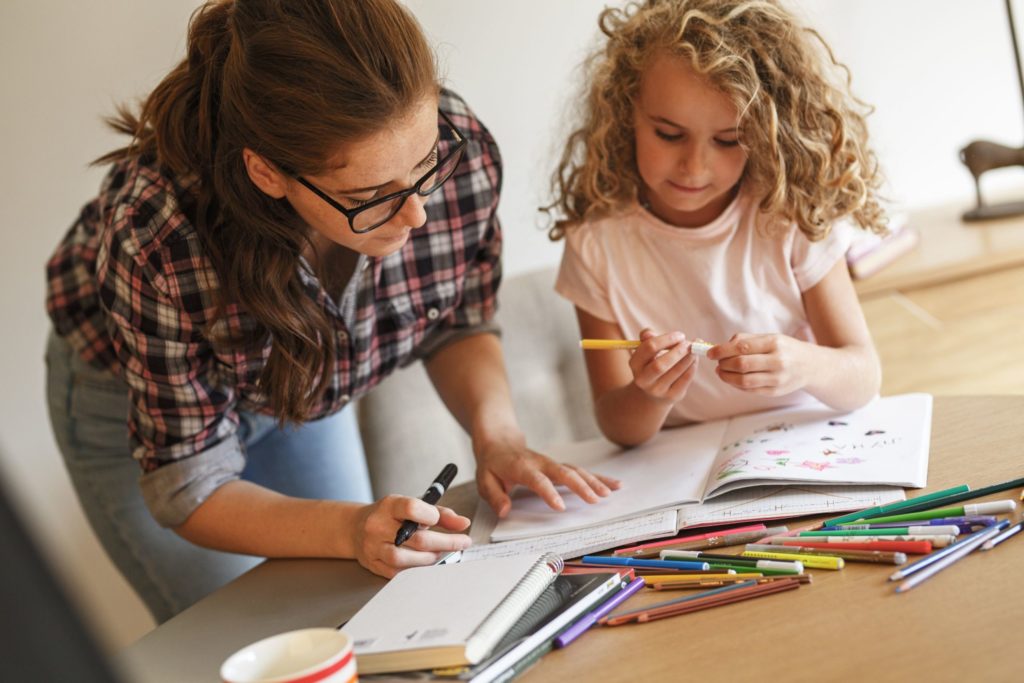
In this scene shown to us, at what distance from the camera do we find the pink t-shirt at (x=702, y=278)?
144 centimetres

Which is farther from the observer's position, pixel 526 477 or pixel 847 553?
pixel 526 477

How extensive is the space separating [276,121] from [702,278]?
2.30 ft

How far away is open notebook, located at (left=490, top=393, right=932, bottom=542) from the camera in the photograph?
106 centimetres

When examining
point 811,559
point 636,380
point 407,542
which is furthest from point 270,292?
point 811,559

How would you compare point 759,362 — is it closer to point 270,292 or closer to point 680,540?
point 680,540

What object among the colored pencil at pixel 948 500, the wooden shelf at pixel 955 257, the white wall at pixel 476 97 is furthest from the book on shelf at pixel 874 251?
the colored pencil at pixel 948 500

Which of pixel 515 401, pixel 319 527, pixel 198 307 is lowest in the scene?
pixel 515 401

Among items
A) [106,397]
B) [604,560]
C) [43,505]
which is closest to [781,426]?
[604,560]

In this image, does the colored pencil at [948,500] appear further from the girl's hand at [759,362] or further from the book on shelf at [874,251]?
the book on shelf at [874,251]

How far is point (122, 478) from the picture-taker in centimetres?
149

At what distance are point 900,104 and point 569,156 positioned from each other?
3.30 feet

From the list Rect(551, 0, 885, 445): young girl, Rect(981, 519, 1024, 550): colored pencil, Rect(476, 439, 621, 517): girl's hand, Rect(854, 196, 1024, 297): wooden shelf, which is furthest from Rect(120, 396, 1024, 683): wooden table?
Rect(854, 196, 1024, 297): wooden shelf

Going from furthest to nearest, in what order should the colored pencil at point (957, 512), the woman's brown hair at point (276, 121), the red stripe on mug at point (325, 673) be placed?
1. the woman's brown hair at point (276, 121)
2. the colored pencil at point (957, 512)
3. the red stripe on mug at point (325, 673)

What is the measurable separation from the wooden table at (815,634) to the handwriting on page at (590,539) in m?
0.12
